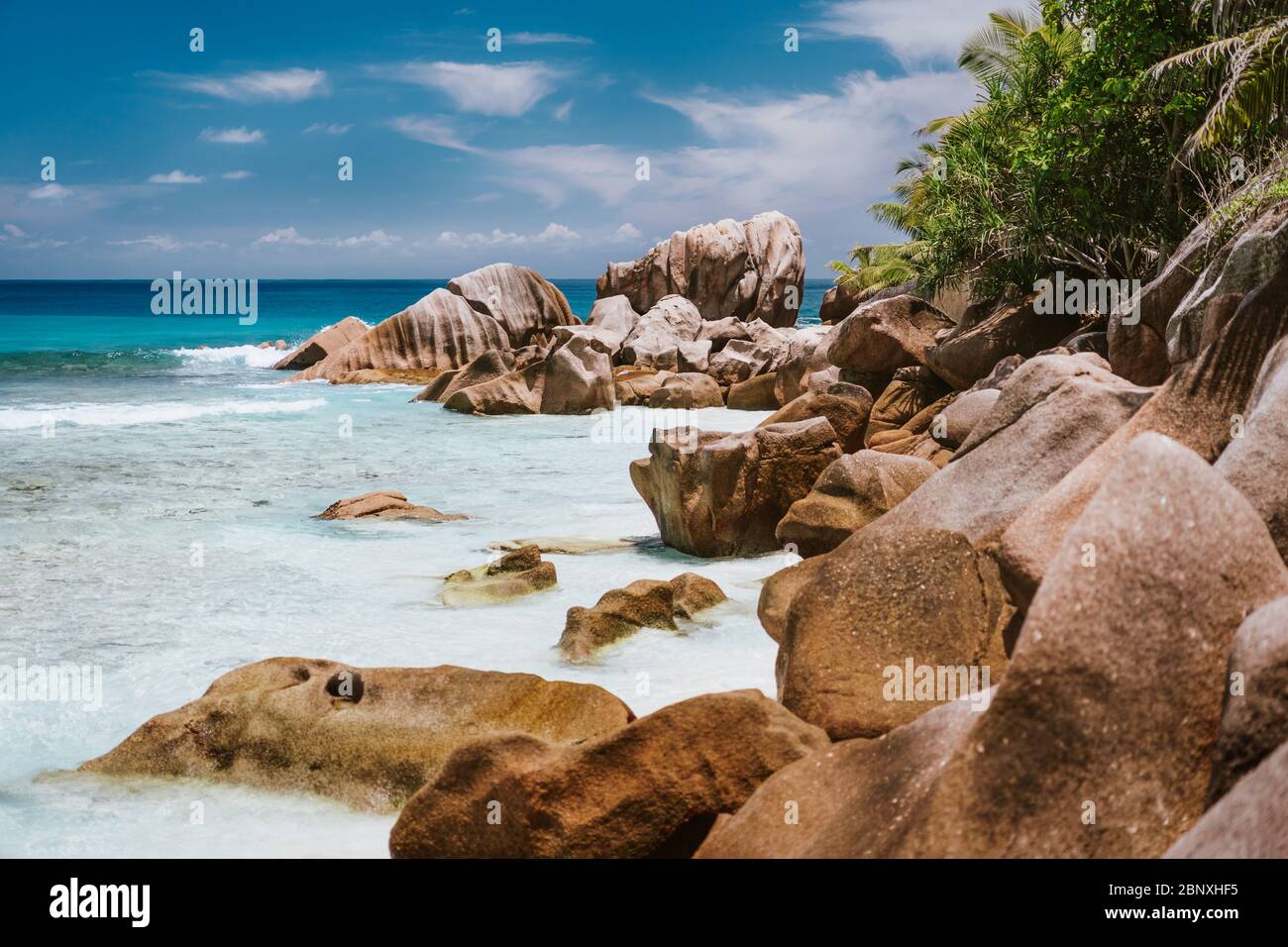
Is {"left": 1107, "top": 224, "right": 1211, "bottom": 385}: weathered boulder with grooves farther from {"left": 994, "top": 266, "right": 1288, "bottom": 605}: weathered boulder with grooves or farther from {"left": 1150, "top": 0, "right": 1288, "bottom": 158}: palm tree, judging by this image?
{"left": 994, "top": 266, "right": 1288, "bottom": 605}: weathered boulder with grooves

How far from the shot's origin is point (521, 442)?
883 inches

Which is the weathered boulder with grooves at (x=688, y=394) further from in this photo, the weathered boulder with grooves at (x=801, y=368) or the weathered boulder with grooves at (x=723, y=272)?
the weathered boulder with grooves at (x=723, y=272)

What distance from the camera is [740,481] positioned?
464 inches

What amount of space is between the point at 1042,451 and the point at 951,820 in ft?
16.7

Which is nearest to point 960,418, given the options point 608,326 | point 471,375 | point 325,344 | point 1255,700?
point 1255,700

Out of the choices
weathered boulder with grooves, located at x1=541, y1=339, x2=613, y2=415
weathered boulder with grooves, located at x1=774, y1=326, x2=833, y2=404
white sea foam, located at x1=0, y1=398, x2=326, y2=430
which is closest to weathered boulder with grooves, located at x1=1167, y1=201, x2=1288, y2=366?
weathered boulder with grooves, located at x1=774, y1=326, x2=833, y2=404

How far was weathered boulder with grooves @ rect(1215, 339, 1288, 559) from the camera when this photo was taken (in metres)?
5.33

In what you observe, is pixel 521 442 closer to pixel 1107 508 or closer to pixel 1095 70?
pixel 1095 70

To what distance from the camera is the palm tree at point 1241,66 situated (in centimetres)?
1359

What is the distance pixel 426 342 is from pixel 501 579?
2731 centimetres

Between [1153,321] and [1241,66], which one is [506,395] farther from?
[1153,321]

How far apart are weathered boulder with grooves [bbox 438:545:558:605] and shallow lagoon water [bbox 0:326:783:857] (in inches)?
6.7

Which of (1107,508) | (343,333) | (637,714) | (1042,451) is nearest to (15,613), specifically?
(637,714)

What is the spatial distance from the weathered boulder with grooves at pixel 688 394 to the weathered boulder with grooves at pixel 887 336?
28.4 ft
